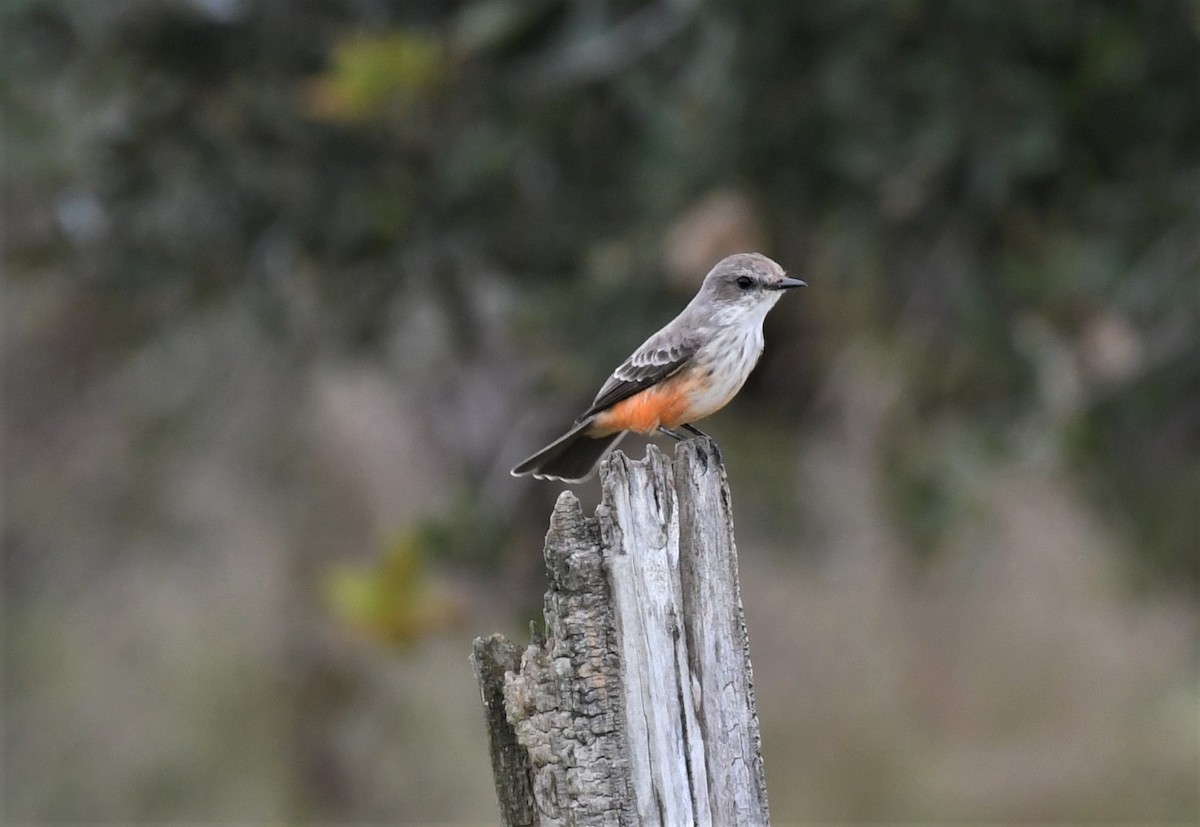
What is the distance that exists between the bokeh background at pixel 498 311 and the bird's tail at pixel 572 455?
1522 mm

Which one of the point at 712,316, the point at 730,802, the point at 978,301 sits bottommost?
the point at 730,802

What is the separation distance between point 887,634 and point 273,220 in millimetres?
7030

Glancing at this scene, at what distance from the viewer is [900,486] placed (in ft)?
24.0

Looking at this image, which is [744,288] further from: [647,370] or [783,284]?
[647,370]

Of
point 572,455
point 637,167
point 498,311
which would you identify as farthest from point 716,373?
point 637,167

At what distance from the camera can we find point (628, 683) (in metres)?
3.11

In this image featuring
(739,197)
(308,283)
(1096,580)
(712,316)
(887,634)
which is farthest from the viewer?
(887,634)

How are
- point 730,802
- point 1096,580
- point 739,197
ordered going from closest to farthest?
point 730,802, point 739,197, point 1096,580

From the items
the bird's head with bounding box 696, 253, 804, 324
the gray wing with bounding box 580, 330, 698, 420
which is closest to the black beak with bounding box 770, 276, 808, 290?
the bird's head with bounding box 696, 253, 804, 324

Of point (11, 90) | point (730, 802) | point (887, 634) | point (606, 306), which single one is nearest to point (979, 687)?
point (887, 634)

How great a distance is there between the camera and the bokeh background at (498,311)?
262 inches

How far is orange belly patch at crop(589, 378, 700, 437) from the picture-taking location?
4797 millimetres

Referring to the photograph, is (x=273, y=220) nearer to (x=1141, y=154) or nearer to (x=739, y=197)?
(x=739, y=197)

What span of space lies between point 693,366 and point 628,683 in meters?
1.83
